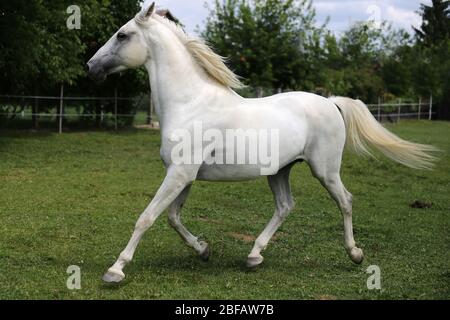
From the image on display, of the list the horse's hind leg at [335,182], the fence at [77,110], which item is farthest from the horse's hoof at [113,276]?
the fence at [77,110]

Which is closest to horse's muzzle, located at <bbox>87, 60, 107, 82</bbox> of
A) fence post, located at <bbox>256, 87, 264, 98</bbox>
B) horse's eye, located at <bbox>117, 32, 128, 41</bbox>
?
horse's eye, located at <bbox>117, 32, 128, 41</bbox>

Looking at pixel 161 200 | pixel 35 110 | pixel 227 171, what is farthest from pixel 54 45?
pixel 161 200

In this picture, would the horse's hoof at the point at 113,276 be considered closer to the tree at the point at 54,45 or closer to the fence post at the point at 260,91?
the tree at the point at 54,45

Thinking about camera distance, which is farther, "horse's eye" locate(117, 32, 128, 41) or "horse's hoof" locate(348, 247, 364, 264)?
"horse's hoof" locate(348, 247, 364, 264)

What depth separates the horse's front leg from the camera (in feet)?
16.8

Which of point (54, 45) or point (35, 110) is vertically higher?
point (54, 45)

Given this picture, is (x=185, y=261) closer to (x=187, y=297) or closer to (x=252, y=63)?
(x=187, y=297)

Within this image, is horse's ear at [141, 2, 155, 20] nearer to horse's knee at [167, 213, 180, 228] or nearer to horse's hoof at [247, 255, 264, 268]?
horse's knee at [167, 213, 180, 228]

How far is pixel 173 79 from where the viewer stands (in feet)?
18.2

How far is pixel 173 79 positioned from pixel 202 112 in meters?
0.41

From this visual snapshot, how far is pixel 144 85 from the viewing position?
71.2 feet

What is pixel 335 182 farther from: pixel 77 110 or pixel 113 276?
pixel 77 110

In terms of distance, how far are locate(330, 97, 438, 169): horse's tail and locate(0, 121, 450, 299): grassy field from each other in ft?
3.46

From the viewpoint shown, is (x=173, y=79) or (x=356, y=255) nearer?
(x=173, y=79)
